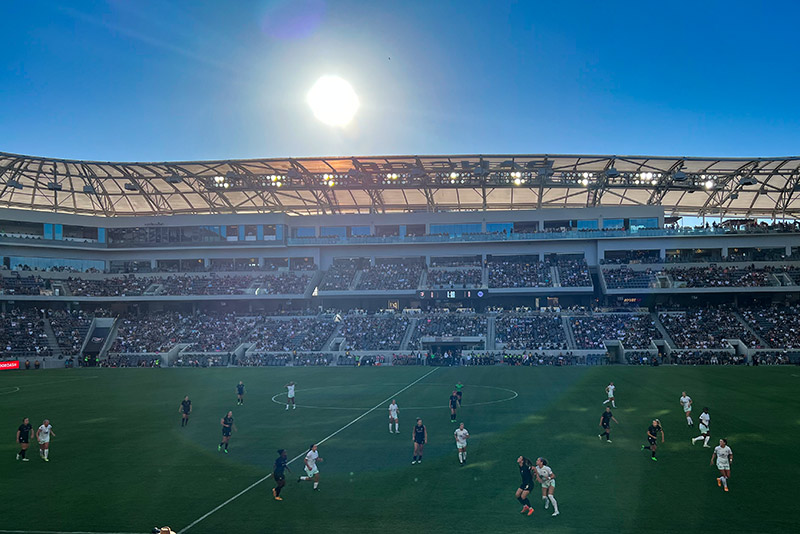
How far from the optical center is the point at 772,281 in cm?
6719

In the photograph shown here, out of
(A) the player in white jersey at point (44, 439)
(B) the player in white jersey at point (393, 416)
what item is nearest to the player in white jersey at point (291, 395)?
(B) the player in white jersey at point (393, 416)

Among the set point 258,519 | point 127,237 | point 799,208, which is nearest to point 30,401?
point 258,519

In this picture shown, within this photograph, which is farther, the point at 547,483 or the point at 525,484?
the point at 525,484

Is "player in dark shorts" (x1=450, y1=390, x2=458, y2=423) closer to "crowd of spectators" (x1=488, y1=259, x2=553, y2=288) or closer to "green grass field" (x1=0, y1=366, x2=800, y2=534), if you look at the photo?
"green grass field" (x1=0, y1=366, x2=800, y2=534)

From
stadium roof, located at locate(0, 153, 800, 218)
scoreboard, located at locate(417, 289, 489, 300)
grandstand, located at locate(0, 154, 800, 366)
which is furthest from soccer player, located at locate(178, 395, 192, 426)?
scoreboard, located at locate(417, 289, 489, 300)

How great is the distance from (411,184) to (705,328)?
3552 cm

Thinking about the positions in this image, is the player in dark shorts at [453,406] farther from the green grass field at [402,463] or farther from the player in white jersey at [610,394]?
the player in white jersey at [610,394]

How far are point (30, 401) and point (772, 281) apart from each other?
233ft

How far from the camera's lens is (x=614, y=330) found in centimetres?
6347

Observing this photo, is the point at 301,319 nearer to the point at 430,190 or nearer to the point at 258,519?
the point at 430,190

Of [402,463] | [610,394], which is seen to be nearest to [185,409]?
[402,463]

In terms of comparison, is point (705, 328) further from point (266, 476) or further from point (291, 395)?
point (266, 476)

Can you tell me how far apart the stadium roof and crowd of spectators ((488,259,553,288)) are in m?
8.20

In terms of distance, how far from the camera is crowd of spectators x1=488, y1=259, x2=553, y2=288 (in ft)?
239
